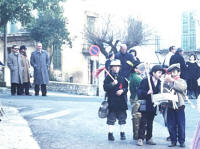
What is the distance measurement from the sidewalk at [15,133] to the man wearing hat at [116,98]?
1.58m

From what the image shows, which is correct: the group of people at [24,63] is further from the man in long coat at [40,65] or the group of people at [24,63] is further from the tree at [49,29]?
the tree at [49,29]

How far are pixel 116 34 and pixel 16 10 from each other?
1442cm

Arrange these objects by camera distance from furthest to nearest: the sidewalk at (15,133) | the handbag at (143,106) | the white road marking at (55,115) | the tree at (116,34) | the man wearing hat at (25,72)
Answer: the tree at (116,34) → the man wearing hat at (25,72) → the white road marking at (55,115) → the handbag at (143,106) → the sidewalk at (15,133)

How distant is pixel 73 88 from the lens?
26.6 meters

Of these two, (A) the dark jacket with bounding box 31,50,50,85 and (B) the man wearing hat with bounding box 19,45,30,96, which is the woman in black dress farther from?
(B) the man wearing hat with bounding box 19,45,30,96

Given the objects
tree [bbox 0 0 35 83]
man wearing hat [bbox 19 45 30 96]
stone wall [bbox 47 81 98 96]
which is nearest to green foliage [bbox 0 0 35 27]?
tree [bbox 0 0 35 83]

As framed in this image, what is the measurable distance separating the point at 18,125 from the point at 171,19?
22.1m

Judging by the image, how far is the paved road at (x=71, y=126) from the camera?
748 centimetres

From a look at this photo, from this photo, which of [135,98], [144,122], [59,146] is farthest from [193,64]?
[59,146]

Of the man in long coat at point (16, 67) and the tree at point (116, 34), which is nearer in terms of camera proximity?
the man in long coat at point (16, 67)

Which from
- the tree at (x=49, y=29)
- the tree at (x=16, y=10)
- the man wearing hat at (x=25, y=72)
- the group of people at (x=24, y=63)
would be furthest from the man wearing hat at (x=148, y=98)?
the tree at (x=49, y=29)

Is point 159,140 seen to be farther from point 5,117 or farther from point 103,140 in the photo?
point 5,117

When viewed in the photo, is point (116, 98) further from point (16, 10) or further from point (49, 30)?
point (49, 30)

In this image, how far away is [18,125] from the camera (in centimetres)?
885
